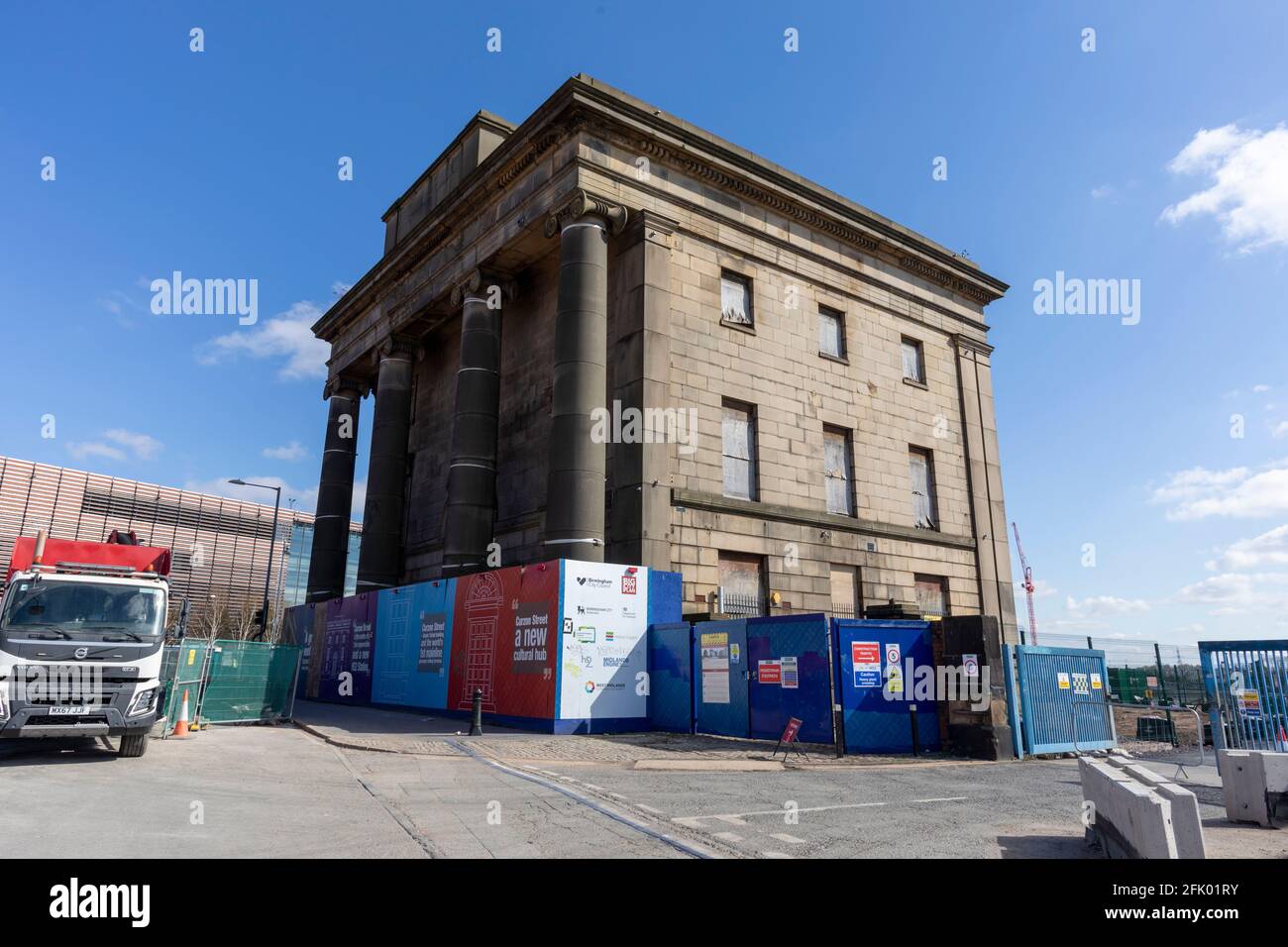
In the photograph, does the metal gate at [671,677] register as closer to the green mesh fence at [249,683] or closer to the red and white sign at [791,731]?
the red and white sign at [791,731]

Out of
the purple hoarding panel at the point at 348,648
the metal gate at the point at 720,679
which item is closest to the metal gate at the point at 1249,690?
the metal gate at the point at 720,679

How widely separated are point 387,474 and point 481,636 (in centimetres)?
1314

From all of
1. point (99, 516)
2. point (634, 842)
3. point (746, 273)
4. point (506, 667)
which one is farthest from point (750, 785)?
point (99, 516)

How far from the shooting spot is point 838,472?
26.4 metres

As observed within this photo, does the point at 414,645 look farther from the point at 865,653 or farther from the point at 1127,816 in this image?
the point at 1127,816

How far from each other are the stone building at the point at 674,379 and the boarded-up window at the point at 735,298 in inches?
4.4

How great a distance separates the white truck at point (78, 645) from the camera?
11.0 m

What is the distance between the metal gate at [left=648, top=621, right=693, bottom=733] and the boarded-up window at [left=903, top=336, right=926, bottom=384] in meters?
16.8

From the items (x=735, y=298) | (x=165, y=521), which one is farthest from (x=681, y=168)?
(x=165, y=521)

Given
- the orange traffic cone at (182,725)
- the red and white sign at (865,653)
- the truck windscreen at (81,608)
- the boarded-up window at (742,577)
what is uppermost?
the boarded-up window at (742,577)

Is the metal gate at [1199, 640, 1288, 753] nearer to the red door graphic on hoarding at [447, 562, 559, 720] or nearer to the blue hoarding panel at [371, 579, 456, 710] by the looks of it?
the red door graphic on hoarding at [447, 562, 559, 720]

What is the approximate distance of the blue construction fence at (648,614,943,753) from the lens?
14945 millimetres

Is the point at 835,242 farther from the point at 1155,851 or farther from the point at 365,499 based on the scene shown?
the point at 1155,851

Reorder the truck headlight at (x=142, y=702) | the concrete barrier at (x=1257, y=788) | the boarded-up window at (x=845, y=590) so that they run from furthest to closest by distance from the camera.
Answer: the boarded-up window at (x=845, y=590) → the truck headlight at (x=142, y=702) → the concrete barrier at (x=1257, y=788)
